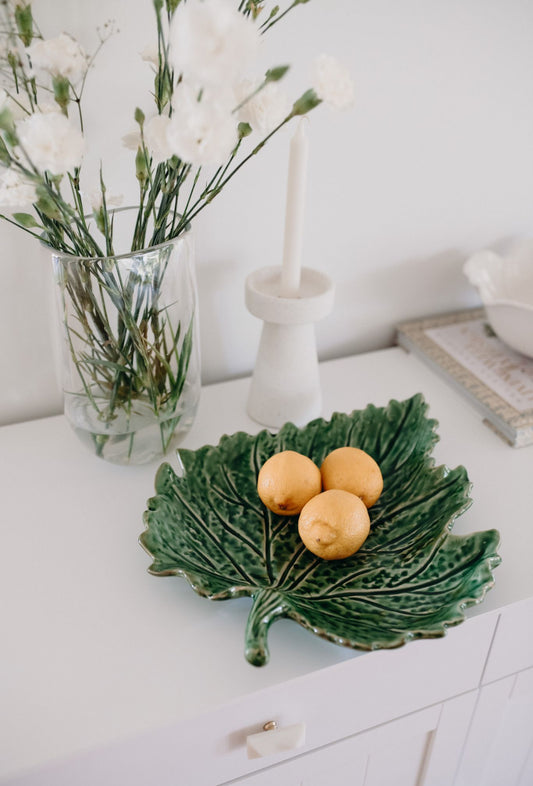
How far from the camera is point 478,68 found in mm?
908

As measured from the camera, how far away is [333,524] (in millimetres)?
629

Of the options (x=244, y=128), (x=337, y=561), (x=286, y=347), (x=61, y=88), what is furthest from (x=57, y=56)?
(x=337, y=561)

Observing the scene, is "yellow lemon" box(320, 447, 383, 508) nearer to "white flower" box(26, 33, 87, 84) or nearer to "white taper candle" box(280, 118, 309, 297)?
"white taper candle" box(280, 118, 309, 297)

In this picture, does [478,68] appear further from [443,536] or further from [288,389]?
[443,536]

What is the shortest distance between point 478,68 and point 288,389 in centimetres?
51

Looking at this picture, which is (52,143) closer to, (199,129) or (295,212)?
(199,129)

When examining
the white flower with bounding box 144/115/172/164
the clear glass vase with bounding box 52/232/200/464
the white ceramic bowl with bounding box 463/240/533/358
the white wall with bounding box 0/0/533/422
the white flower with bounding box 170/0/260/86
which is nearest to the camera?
the white flower with bounding box 170/0/260/86

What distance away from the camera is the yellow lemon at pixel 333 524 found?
2.07 feet

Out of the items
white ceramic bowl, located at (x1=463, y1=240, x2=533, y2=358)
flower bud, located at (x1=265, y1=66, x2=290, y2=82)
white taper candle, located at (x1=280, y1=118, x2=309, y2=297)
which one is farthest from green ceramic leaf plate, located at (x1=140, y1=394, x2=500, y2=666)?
flower bud, located at (x1=265, y1=66, x2=290, y2=82)

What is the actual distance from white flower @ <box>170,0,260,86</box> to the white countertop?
1.50 ft

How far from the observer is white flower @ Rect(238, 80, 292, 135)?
57 cm

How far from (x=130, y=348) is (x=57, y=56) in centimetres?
28

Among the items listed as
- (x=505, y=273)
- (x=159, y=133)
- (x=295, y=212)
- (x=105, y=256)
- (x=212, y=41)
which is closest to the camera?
(x=212, y=41)

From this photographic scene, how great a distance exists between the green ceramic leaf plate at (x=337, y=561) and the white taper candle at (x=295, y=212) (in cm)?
17
